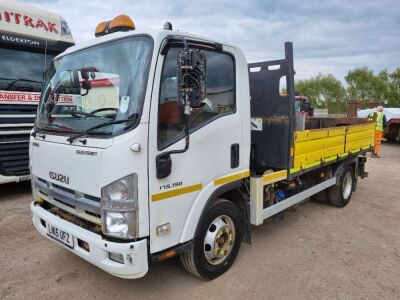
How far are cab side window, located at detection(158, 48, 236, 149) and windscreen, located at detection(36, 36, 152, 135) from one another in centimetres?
21

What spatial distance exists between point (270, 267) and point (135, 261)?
1.75m

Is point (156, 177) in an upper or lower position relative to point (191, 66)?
lower

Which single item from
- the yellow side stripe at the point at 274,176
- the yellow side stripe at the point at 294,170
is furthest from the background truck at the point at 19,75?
the yellow side stripe at the point at 294,170

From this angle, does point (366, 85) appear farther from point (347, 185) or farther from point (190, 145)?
point (190, 145)

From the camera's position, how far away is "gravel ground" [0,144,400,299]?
3104 mm

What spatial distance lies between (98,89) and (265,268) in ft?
8.13

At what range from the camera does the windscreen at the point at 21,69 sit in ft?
18.7

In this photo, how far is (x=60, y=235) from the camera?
289cm

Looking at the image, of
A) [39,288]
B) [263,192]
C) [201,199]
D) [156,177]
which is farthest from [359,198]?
[39,288]

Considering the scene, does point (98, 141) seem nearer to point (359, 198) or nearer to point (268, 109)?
point (268, 109)

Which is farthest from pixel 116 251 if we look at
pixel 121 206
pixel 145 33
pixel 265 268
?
pixel 265 268

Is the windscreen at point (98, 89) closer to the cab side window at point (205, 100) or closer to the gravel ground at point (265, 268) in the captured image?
the cab side window at point (205, 100)

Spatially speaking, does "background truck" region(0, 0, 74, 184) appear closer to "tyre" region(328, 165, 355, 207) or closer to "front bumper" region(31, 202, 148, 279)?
"front bumper" region(31, 202, 148, 279)

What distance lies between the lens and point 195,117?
2826 mm
